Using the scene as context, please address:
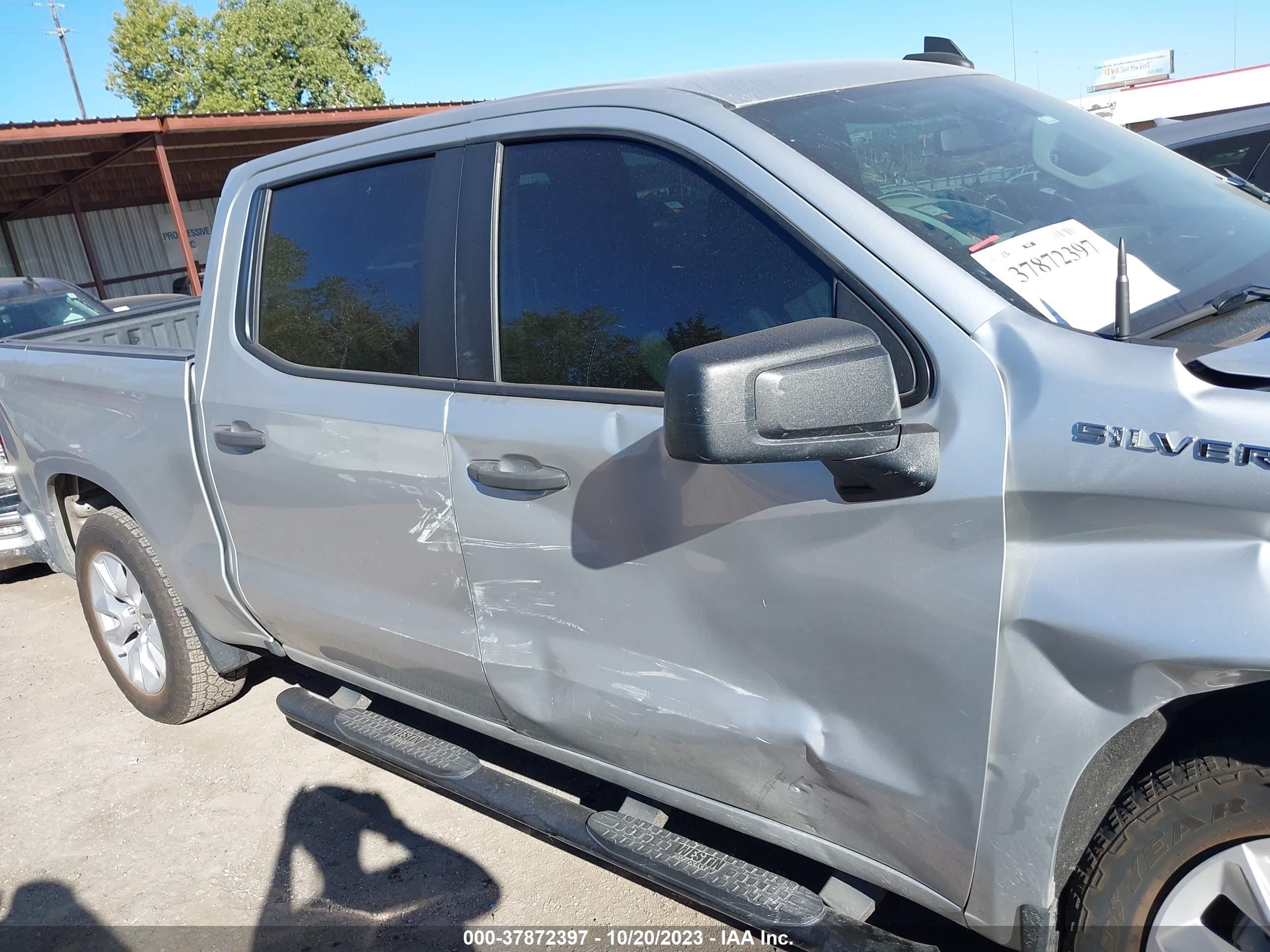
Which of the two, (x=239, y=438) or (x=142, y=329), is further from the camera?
(x=142, y=329)

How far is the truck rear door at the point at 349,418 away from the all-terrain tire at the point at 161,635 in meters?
0.60

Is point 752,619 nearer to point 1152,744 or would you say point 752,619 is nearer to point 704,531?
point 704,531

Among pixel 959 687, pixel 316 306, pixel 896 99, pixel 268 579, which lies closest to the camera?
pixel 959 687

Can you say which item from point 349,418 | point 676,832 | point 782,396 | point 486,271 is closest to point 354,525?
point 349,418

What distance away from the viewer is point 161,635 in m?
3.66

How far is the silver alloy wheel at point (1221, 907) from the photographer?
4.95 ft

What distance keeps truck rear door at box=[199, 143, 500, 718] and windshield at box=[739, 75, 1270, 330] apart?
3.12 feet

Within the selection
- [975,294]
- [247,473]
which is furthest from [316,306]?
[975,294]

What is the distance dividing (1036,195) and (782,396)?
3.05 feet

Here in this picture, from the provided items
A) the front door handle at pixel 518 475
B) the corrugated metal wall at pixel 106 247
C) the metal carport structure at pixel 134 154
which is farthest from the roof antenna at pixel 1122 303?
the corrugated metal wall at pixel 106 247

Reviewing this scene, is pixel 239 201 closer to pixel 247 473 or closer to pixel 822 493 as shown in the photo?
pixel 247 473

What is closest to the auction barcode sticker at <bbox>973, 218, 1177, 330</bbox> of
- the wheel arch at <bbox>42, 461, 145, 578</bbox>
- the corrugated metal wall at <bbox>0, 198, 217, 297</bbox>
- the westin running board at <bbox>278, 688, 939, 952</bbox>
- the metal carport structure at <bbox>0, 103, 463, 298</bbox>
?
the westin running board at <bbox>278, 688, 939, 952</bbox>

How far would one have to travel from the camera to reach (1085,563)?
1508 mm

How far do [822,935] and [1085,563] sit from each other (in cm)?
89
